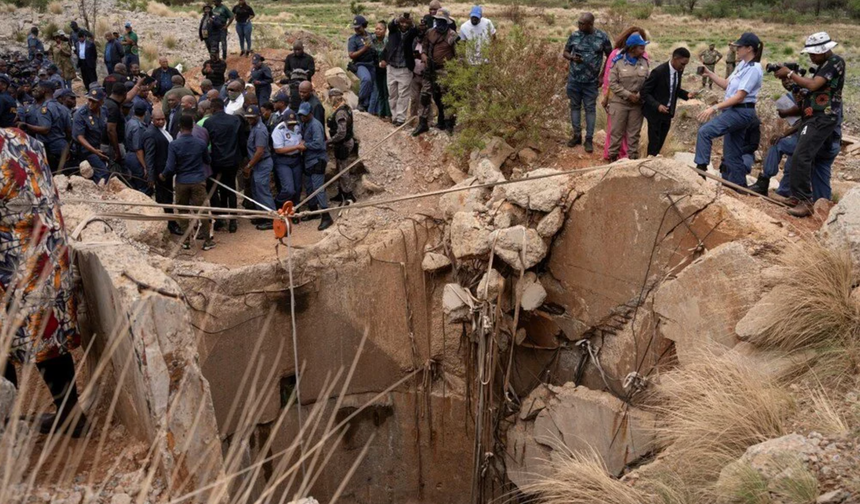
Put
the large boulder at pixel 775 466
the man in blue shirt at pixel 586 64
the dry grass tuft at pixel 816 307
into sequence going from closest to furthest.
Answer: the large boulder at pixel 775 466
the dry grass tuft at pixel 816 307
the man in blue shirt at pixel 586 64

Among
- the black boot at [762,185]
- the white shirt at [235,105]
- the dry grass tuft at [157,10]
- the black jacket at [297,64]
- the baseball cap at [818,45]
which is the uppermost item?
the dry grass tuft at [157,10]

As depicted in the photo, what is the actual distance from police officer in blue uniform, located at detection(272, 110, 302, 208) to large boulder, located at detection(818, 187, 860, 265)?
245 inches

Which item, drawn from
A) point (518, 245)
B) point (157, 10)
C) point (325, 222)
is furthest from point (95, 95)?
point (157, 10)

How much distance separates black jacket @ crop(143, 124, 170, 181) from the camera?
9.52 meters

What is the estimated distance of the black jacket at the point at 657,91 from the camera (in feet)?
29.3

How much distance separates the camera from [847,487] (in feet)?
13.3

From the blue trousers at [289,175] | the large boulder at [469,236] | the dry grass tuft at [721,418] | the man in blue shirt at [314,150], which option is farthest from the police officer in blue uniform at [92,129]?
the dry grass tuft at [721,418]

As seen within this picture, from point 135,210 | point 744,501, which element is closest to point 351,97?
point 135,210

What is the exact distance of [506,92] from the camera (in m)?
10.3

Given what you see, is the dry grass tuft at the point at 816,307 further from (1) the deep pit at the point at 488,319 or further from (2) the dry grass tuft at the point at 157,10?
(2) the dry grass tuft at the point at 157,10

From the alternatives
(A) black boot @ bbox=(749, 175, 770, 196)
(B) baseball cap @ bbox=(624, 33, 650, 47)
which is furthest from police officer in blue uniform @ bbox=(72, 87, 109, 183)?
(A) black boot @ bbox=(749, 175, 770, 196)

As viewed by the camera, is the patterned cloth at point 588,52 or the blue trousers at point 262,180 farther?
the blue trousers at point 262,180

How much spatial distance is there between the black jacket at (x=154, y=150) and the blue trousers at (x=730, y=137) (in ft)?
19.1

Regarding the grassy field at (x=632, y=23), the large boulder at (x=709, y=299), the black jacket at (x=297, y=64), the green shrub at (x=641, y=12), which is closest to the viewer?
the large boulder at (x=709, y=299)
